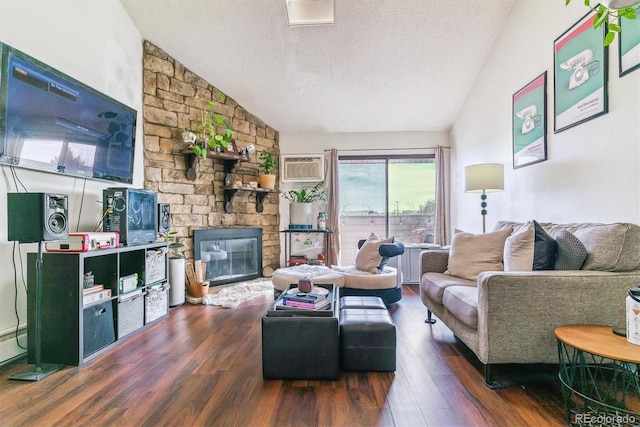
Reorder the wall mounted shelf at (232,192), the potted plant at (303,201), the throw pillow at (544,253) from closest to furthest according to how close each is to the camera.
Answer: the throw pillow at (544,253) → the wall mounted shelf at (232,192) → the potted plant at (303,201)

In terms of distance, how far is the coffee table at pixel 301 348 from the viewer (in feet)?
6.23

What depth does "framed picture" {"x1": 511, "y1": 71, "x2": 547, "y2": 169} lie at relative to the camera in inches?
112

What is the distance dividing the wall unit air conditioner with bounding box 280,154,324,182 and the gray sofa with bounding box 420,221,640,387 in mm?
3804

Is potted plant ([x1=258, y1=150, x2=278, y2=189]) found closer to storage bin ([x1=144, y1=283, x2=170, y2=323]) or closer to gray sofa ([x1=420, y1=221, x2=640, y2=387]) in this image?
storage bin ([x1=144, y1=283, x2=170, y2=323])

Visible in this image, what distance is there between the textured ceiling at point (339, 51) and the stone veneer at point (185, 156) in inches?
7.2

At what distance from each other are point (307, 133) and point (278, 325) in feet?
13.3

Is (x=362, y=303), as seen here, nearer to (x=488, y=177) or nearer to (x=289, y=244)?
(x=488, y=177)

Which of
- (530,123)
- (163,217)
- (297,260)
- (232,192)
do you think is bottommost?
(297,260)

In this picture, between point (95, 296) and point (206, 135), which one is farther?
point (206, 135)

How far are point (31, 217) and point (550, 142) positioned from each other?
12.7 feet

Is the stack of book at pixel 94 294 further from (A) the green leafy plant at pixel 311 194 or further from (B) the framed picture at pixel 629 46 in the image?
(B) the framed picture at pixel 629 46

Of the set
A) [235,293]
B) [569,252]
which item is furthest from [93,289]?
[569,252]

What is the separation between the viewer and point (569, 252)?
1875 millimetres

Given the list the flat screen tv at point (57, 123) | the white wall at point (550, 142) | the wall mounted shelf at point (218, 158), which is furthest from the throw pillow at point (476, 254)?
the flat screen tv at point (57, 123)
